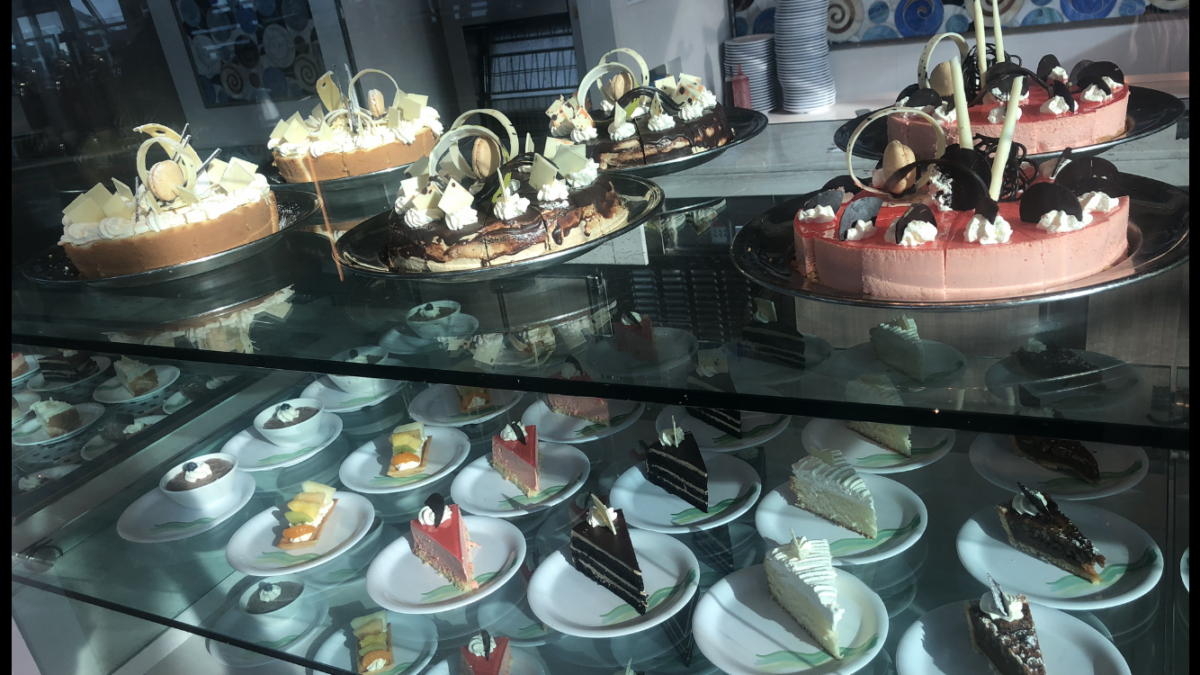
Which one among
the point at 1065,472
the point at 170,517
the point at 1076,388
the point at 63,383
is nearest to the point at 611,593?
the point at 1065,472

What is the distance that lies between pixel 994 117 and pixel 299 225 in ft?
4.34

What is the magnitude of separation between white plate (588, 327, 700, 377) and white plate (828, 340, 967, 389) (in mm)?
177

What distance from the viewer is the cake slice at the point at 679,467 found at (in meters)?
1.64

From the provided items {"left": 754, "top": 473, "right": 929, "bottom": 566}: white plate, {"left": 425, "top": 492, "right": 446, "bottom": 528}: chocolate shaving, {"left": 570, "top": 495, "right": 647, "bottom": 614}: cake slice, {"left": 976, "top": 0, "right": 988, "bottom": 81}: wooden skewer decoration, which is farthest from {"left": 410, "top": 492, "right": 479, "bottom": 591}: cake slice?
{"left": 976, "top": 0, "right": 988, "bottom": 81}: wooden skewer decoration

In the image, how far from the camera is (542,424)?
196 cm

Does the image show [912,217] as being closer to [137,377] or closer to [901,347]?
[901,347]

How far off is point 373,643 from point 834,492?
914 mm

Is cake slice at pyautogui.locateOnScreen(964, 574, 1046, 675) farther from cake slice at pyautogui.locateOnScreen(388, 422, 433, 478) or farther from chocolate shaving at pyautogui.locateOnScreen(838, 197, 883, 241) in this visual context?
cake slice at pyautogui.locateOnScreen(388, 422, 433, 478)

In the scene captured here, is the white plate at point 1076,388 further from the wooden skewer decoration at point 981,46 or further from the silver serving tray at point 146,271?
the silver serving tray at point 146,271

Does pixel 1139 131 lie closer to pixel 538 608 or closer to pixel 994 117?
pixel 994 117

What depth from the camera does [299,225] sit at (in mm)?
1676

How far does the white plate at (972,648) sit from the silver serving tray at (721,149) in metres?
0.93

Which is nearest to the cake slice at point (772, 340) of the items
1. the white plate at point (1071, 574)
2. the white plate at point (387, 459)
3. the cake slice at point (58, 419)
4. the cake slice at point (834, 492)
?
the cake slice at point (834, 492)

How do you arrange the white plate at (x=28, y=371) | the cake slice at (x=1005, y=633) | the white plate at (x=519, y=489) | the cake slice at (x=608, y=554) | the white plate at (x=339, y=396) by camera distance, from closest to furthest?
the cake slice at (x=1005, y=633) → the cake slice at (x=608, y=554) → the white plate at (x=519, y=489) → the white plate at (x=28, y=371) → the white plate at (x=339, y=396)
